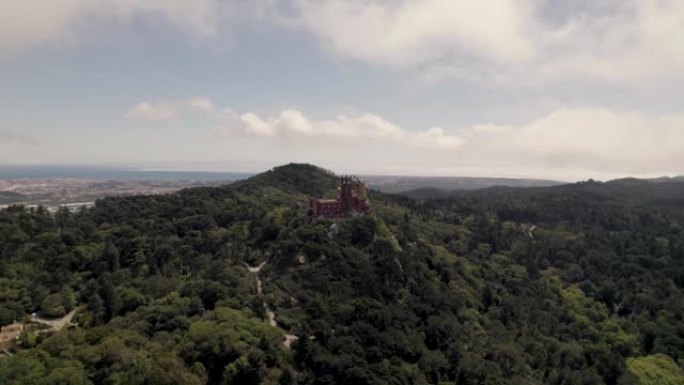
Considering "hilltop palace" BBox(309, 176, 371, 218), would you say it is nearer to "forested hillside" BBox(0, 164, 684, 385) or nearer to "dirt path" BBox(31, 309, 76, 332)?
"forested hillside" BBox(0, 164, 684, 385)

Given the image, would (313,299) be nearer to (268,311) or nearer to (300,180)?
(268,311)

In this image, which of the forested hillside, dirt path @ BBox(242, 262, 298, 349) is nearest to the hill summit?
the forested hillside

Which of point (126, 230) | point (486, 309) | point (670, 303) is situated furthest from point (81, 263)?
point (670, 303)

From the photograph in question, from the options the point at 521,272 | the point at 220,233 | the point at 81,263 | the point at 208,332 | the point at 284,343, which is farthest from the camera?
the point at 521,272

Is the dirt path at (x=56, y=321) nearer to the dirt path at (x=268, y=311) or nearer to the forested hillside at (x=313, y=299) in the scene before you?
the forested hillside at (x=313, y=299)

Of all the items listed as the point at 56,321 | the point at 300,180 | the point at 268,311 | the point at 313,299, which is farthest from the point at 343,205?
the point at 300,180

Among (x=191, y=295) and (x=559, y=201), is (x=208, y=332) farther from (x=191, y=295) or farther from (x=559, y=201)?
(x=559, y=201)
